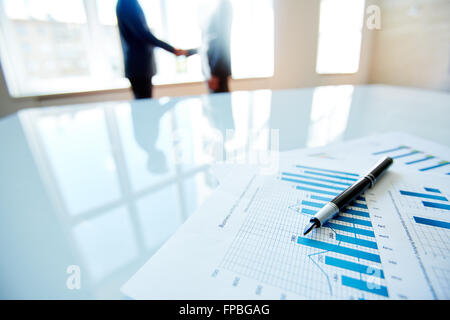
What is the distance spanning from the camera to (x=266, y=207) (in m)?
0.26

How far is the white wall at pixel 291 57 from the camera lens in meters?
2.63

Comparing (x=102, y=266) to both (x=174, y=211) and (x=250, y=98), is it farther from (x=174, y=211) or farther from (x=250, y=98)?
(x=250, y=98)

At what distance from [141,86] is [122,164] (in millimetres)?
1474

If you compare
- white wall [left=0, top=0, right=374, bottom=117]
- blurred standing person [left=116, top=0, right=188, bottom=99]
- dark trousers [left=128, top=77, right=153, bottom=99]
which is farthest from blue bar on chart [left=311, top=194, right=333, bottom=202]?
white wall [left=0, top=0, right=374, bottom=117]

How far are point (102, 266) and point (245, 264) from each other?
12cm

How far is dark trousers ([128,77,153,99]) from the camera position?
1668mm

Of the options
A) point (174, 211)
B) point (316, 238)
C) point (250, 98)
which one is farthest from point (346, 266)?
point (250, 98)

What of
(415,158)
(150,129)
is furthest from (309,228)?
(150,129)

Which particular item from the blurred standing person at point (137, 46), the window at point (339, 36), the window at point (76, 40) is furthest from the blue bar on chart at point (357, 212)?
the window at point (339, 36)

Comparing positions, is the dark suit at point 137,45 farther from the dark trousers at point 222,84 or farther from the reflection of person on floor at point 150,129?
the reflection of person on floor at point 150,129

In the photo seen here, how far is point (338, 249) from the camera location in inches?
7.6

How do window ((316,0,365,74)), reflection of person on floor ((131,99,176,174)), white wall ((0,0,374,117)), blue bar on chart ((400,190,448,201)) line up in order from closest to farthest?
1. blue bar on chart ((400,190,448,201))
2. reflection of person on floor ((131,99,176,174))
3. window ((316,0,365,74))
4. white wall ((0,0,374,117))

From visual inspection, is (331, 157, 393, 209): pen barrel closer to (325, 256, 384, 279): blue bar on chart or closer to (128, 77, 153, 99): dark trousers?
(325, 256, 384, 279): blue bar on chart

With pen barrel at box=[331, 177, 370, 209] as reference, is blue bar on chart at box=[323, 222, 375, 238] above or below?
below
